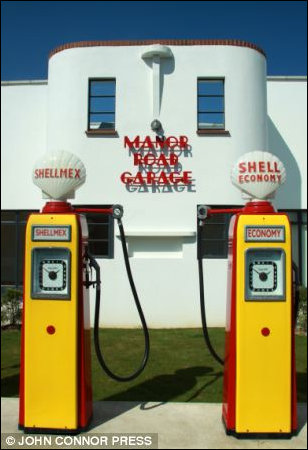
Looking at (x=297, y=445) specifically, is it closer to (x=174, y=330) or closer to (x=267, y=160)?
(x=267, y=160)

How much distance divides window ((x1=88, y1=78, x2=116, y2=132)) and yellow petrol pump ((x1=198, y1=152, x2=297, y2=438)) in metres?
6.45

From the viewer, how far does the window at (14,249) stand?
36.4 feet

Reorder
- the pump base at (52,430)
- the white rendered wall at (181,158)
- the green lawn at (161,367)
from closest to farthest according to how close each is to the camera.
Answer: the pump base at (52,430) < the green lawn at (161,367) < the white rendered wall at (181,158)

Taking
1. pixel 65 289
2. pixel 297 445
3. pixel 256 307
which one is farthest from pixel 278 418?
pixel 65 289

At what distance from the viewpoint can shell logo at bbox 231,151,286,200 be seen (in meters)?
A: 4.11

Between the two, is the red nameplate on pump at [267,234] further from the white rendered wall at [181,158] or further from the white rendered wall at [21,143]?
the white rendered wall at [21,143]

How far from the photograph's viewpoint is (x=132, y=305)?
9.52 meters

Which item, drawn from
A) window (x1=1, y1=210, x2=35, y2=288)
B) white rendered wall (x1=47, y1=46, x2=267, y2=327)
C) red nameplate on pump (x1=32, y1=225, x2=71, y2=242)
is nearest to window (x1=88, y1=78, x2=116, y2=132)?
white rendered wall (x1=47, y1=46, x2=267, y2=327)

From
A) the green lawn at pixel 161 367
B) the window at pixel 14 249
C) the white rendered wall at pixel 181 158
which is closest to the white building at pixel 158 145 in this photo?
the white rendered wall at pixel 181 158

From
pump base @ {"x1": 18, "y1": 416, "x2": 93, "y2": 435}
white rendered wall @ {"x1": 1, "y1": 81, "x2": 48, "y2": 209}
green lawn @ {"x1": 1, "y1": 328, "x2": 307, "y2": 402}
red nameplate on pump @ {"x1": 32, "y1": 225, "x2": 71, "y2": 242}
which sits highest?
white rendered wall @ {"x1": 1, "y1": 81, "x2": 48, "y2": 209}

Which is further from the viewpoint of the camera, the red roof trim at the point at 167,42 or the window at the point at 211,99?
the window at the point at 211,99

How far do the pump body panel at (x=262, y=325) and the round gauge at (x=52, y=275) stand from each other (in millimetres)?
1508

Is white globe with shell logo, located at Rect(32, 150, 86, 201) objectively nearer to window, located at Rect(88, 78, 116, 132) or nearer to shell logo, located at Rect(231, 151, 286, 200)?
shell logo, located at Rect(231, 151, 286, 200)

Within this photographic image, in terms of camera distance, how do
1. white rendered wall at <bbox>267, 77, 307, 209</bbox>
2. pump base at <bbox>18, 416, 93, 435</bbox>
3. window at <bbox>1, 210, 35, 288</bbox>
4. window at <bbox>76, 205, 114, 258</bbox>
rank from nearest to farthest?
pump base at <bbox>18, 416, 93, 435</bbox> → window at <bbox>76, 205, 114, 258</bbox> → white rendered wall at <bbox>267, 77, 307, 209</bbox> → window at <bbox>1, 210, 35, 288</bbox>
